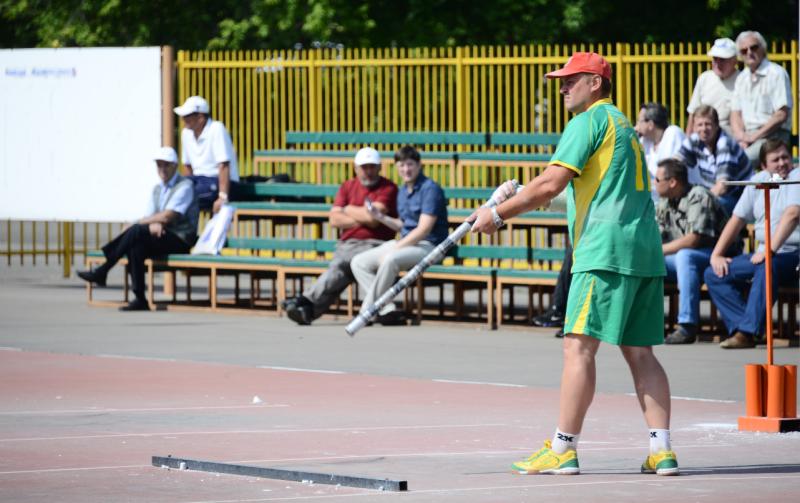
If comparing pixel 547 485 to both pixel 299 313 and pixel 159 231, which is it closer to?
pixel 299 313

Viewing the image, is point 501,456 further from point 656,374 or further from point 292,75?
point 292,75

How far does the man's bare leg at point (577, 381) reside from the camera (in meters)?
8.16

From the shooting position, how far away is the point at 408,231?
16781 millimetres

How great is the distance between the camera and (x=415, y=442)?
368 inches

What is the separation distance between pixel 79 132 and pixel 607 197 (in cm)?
1393

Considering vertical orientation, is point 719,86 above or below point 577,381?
above

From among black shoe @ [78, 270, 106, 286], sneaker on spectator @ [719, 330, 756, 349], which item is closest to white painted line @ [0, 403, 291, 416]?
sneaker on spectator @ [719, 330, 756, 349]

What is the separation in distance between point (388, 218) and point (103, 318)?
3.01 meters

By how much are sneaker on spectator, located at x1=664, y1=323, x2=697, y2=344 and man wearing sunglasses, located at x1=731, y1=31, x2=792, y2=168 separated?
1.90 metres

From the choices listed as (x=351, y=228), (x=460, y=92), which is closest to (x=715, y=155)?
(x=351, y=228)

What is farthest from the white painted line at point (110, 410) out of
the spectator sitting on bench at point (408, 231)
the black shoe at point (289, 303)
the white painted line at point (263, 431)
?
the black shoe at point (289, 303)

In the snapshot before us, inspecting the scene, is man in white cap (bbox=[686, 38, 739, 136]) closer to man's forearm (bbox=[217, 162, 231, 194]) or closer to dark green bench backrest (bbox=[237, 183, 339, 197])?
dark green bench backrest (bbox=[237, 183, 339, 197])

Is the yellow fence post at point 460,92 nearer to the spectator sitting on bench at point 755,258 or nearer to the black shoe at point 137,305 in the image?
the black shoe at point 137,305

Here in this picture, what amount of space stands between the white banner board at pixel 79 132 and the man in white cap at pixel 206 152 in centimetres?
121
